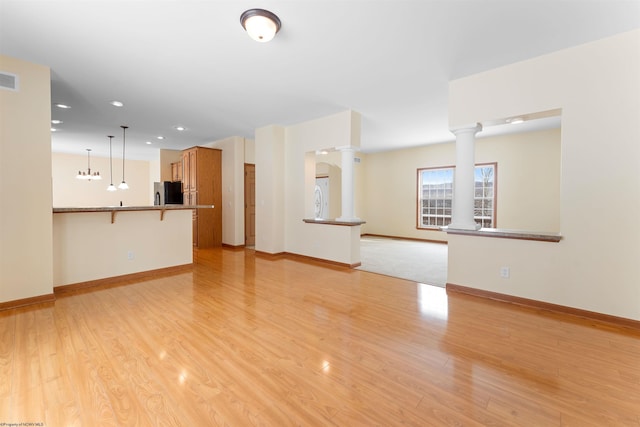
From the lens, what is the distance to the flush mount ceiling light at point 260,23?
231 centimetres

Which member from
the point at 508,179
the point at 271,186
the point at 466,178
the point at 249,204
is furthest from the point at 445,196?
the point at 249,204

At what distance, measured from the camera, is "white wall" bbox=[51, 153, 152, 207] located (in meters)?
9.27

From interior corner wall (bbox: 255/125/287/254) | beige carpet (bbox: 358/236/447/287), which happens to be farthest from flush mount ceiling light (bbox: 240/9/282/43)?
beige carpet (bbox: 358/236/447/287)

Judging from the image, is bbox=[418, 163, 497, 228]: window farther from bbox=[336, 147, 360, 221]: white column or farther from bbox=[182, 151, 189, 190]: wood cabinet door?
bbox=[182, 151, 189, 190]: wood cabinet door

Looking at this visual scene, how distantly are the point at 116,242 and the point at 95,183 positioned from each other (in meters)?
7.77

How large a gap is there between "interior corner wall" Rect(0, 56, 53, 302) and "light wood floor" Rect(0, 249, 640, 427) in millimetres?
416

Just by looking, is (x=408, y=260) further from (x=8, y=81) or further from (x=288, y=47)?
(x=8, y=81)

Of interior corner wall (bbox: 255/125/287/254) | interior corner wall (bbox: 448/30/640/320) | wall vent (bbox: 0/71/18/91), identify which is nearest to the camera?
interior corner wall (bbox: 448/30/640/320)

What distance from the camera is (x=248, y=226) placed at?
23.8 ft

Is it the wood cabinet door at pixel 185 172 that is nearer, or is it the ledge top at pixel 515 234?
the ledge top at pixel 515 234

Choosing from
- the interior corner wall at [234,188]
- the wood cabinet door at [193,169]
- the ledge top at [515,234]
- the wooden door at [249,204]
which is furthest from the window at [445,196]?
the wood cabinet door at [193,169]

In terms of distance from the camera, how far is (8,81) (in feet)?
9.81

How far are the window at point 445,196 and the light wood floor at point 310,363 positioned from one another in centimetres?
460

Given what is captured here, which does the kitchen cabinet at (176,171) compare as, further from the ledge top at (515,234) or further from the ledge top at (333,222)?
the ledge top at (515,234)
